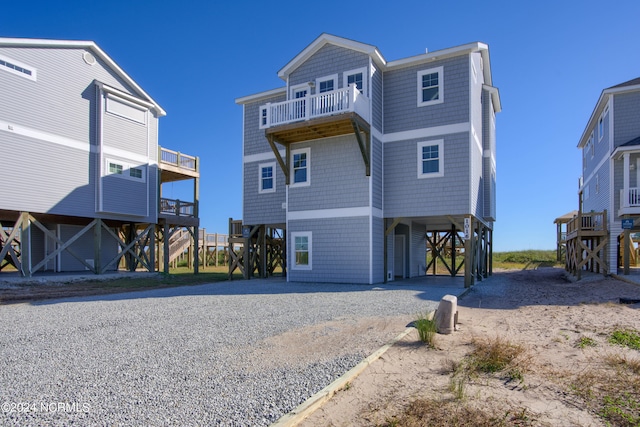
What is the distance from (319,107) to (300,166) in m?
2.79

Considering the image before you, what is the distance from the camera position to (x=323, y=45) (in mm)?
16719

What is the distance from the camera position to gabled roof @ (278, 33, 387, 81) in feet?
51.0

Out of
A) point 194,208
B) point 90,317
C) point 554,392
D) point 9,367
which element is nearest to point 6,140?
point 194,208

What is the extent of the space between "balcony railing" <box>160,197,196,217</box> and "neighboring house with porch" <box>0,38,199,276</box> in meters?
0.06

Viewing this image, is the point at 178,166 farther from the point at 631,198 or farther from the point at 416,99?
the point at 631,198

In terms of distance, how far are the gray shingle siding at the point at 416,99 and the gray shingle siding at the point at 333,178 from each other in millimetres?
1978

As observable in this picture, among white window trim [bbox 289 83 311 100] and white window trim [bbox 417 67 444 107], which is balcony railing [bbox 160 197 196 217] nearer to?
white window trim [bbox 289 83 311 100]

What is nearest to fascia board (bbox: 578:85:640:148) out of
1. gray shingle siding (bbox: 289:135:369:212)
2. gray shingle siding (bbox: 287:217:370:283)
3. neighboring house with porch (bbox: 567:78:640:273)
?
neighboring house with porch (bbox: 567:78:640:273)

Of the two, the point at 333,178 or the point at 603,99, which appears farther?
the point at 603,99

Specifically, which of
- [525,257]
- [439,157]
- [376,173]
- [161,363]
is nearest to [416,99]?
[439,157]

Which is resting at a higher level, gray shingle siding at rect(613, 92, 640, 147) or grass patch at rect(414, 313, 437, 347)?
gray shingle siding at rect(613, 92, 640, 147)

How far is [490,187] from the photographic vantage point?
19359mm

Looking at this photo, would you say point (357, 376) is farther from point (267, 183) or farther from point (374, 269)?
point (267, 183)

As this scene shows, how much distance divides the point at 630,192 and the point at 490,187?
535 cm
